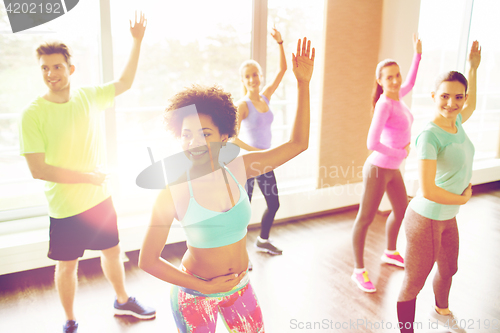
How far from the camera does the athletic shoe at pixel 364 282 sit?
2525mm

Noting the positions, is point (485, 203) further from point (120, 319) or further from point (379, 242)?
point (120, 319)

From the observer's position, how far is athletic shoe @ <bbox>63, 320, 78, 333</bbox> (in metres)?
2.04

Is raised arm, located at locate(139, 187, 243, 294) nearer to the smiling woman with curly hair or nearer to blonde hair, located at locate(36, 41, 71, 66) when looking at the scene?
the smiling woman with curly hair

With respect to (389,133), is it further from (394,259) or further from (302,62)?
(302,62)

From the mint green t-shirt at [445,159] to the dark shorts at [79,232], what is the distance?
5.27 feet

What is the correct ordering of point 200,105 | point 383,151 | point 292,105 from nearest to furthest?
point 200,105 < point 383,151 < point 292,105

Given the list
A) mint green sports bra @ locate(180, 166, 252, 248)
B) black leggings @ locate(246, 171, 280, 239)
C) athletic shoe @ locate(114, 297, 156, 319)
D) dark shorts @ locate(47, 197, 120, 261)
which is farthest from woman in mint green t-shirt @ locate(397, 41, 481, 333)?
dark shorts @ locate(47, 197, 120, 261)

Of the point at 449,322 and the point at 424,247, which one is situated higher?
the point at 424,247

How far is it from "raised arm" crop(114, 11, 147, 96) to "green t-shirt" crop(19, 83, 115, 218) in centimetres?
8

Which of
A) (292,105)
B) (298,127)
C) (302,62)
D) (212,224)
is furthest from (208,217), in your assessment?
(292,105)

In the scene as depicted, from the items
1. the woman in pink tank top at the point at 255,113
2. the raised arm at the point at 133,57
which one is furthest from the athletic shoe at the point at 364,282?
the raised arm at the point at 133,57

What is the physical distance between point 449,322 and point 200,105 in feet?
6.24

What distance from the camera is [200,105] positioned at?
3.63 ft

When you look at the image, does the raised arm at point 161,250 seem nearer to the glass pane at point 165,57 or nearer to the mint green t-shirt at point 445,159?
the glass pane at point 165,57
